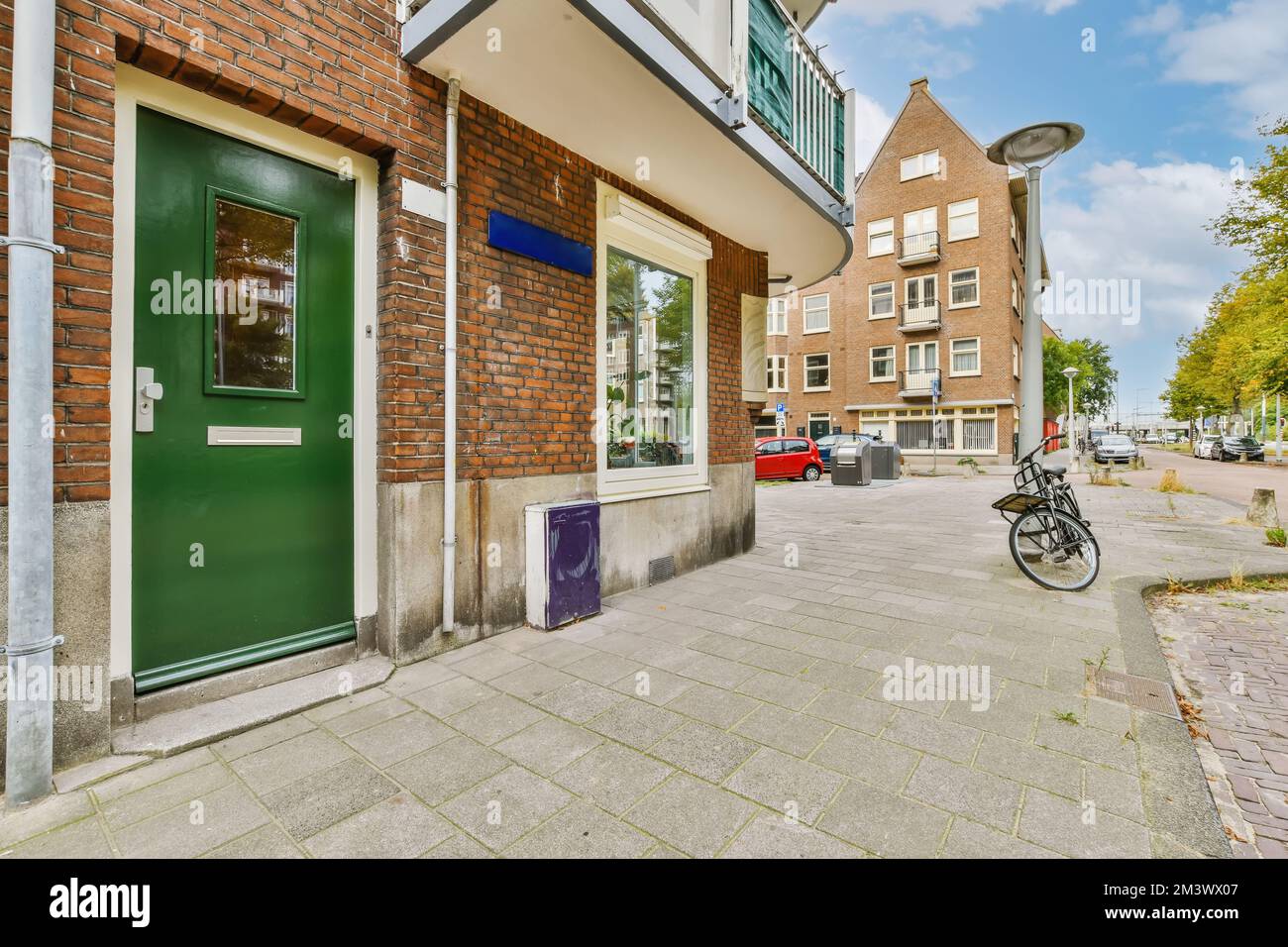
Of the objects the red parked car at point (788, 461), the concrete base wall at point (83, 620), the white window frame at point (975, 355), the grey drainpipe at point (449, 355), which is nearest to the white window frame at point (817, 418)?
the white window frame at point (975, 355)

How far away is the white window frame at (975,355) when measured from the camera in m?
27.2

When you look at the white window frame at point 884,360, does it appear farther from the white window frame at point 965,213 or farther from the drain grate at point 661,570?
the drain grate at point 661,570

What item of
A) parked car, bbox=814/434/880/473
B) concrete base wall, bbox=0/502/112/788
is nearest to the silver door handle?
concrete base wall, bbox=0/502/112/788

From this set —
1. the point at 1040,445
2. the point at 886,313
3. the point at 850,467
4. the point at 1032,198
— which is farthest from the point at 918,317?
the point at 1040,445

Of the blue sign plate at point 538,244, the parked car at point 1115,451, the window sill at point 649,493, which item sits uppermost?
the blue sign plate at point 538,244

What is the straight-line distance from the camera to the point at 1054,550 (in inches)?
219

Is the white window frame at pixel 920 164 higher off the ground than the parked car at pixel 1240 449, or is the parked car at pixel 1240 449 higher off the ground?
the white window frame at pixel 920 164

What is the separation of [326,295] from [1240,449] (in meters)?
47.3

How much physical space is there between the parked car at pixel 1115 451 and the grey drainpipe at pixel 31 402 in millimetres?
33718

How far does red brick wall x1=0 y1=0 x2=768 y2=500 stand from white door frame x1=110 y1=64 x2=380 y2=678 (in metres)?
0.08

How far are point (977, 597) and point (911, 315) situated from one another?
27202 millimetres

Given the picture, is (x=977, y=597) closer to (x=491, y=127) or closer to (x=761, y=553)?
(x=761, y=553)

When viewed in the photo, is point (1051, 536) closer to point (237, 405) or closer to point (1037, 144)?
point (1037, 144)
